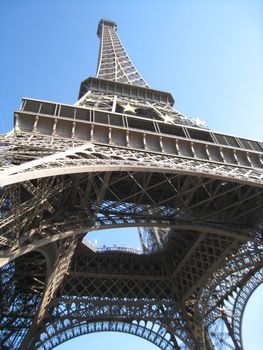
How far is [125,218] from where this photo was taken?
713 inches

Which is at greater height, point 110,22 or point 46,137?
point 110,22

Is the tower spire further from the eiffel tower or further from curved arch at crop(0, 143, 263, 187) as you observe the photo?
curved arch at crop(0, 143, 263, 187)

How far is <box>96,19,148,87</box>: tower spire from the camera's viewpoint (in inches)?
1511

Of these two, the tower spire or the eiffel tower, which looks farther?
the tower spire

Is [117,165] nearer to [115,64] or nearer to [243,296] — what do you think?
[243,296]

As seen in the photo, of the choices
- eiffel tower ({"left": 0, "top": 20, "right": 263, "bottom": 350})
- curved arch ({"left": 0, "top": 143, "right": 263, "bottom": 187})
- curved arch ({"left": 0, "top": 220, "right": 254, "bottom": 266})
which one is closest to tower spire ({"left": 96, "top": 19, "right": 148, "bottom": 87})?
eiffel tower ({"left": 0, "top": 20, "right": 263, "bottom": 350})

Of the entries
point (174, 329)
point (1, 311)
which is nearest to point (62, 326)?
point (1, 311)

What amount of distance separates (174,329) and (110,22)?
4670 cm

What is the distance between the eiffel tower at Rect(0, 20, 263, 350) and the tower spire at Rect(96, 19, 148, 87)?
6.04 feet

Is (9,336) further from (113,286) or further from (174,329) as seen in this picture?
(174,329)

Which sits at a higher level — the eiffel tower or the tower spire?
the tower spire

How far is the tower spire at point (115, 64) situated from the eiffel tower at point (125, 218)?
1.84 m

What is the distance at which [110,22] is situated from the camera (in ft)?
190

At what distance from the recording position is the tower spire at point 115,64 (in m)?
38.4
